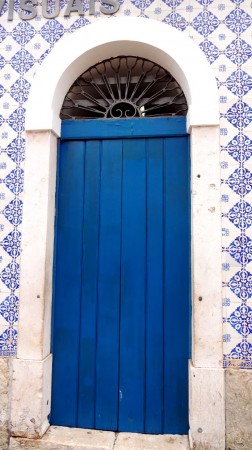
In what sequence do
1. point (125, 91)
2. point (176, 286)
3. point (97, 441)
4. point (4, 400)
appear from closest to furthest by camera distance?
point (97, 441) → point (4, 400) → point (176, 286) → point (125, 91)

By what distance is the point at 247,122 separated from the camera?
9.93 ft

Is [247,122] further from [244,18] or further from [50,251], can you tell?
[50,251]

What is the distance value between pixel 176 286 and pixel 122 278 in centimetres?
45

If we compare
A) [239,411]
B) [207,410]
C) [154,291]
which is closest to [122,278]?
[154,291]

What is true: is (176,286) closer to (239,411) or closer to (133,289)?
(133,289)

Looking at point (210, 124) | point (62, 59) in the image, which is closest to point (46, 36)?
point (62, 59)

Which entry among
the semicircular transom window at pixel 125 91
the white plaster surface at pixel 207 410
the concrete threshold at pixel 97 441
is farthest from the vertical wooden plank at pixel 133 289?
the white plaster surface at pixel 207 410

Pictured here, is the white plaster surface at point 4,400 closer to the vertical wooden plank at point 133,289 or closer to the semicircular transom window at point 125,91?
the vertical wooden plank at point 133,289

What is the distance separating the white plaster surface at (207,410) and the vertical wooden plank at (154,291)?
0.34 meters

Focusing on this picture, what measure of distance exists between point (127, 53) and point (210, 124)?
40.9 inches

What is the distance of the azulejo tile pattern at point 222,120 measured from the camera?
290 cm

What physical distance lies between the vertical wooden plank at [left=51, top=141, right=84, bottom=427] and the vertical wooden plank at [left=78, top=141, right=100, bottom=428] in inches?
1.7

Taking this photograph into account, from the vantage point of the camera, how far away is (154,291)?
3.12m

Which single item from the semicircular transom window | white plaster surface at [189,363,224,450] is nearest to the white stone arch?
white plaster surface at [189,363,224,450]
